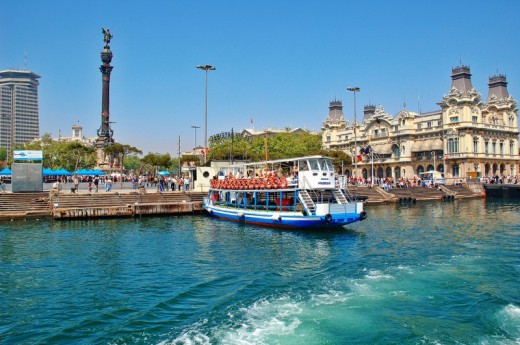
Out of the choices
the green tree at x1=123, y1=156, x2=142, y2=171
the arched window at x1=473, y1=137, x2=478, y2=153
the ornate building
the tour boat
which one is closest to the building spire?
the ornate building

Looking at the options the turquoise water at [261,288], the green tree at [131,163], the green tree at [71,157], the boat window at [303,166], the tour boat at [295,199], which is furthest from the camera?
the green tree at [131,163]

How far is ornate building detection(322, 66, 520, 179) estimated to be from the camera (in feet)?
325

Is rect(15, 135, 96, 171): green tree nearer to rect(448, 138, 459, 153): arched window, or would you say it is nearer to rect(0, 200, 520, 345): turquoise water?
rect(0, 200, 520, 345): turquoise water

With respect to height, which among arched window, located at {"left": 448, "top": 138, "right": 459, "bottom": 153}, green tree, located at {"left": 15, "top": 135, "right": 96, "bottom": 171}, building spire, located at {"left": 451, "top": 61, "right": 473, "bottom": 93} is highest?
building spire, located at {"left": 451, "top": 61, "right": 473, "bottom": 93}

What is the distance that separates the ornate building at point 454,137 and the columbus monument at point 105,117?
52.6m

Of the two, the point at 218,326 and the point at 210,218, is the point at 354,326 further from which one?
the point at 210,218

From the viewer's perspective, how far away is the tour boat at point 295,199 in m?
34.3

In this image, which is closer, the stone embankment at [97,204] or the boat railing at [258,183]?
the boat railing at [258,183]

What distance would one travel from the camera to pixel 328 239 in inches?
1238

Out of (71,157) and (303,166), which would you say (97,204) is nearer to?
(303,166)

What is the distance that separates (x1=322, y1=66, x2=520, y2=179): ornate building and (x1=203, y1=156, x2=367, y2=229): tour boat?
54.3 meters

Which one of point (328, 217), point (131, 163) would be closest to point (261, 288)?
point (328, 217)

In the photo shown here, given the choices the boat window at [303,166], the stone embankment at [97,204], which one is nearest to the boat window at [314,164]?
the boat window at [303,166]

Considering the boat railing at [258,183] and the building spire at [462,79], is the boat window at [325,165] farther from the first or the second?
the building spire at [462,79]
